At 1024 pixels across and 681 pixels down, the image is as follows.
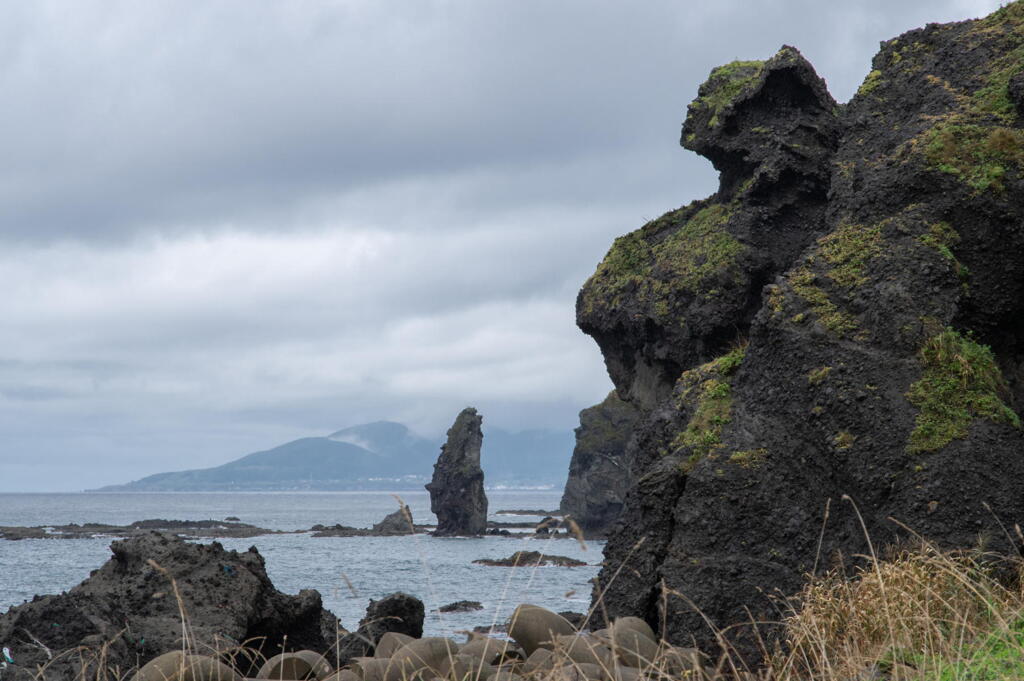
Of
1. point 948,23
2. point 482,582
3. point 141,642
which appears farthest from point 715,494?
point 482,582

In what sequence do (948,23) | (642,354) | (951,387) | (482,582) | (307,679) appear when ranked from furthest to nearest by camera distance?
(482,582)
(642,354)
(948,23)
(951,387)
(307,679)

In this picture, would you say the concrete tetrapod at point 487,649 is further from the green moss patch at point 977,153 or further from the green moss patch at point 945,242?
the green moss patch at point 977,153

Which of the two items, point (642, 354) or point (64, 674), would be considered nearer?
point (64, 674)

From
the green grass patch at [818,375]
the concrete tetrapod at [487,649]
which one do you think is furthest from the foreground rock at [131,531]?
the green grass patch at [818,375]

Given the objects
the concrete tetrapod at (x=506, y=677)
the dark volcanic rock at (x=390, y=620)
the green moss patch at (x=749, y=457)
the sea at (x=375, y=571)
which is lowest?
the sea at (x=375, y=571)

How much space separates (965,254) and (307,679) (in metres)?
9.65

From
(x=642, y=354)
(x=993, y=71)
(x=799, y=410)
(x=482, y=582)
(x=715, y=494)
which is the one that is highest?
(x=993, y=71)

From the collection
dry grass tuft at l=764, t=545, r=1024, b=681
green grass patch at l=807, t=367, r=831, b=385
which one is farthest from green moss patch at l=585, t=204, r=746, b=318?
dry grass tuft at l=764, t=545, r=1024, b=681

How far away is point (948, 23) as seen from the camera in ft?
48.0

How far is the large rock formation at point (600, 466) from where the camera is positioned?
10175 centimetres

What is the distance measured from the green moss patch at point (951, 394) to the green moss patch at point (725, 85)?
693 centimetres

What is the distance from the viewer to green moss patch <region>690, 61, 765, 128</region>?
1677 centimetres

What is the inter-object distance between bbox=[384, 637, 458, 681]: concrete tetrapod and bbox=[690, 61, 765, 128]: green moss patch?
36.7 ft

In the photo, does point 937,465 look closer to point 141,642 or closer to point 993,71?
point 993,71
